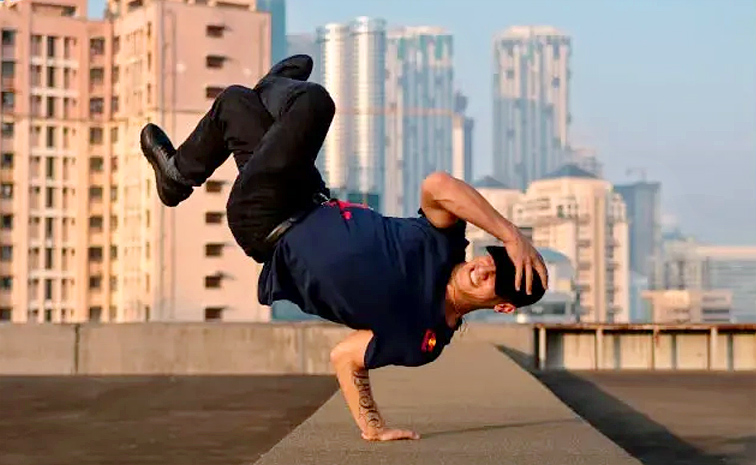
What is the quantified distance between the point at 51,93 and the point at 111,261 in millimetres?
15097

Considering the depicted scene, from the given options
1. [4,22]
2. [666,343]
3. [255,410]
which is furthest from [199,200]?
[255,410]

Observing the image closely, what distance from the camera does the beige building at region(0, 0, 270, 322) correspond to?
98000mm

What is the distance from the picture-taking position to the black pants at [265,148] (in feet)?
21.7

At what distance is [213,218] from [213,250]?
2.66 m

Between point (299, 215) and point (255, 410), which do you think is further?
point (255, 410)

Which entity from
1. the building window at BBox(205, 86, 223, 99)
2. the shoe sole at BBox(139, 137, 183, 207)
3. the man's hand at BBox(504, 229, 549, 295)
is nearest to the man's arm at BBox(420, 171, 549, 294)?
the man's hand at BBox(504, 229, 549, 295)

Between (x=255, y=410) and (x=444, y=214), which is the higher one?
(x=444, y=214)

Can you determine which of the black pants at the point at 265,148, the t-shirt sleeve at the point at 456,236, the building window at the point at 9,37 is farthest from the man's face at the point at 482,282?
the building window at the point at 9,37

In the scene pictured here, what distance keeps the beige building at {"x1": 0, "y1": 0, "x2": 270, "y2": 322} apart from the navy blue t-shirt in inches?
3545

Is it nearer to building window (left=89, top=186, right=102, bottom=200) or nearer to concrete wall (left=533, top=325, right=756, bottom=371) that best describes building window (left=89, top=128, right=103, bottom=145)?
building window (left=89, top=186, right=102, bottom=200)

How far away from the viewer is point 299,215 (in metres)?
6.80

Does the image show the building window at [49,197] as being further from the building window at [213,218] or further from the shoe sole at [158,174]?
the shoe sole at [158,174]

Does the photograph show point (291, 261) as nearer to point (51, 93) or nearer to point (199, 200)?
point (199, 200)

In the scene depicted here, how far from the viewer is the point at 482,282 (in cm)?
675
